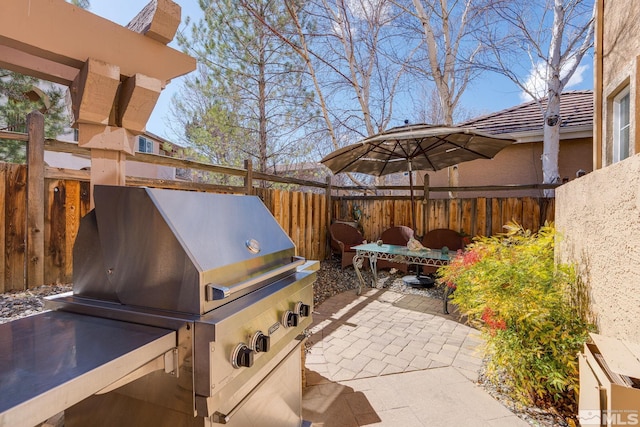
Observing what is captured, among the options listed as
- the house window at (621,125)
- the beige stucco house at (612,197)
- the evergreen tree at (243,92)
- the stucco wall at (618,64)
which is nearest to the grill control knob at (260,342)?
the beige stucco house at (612,197)

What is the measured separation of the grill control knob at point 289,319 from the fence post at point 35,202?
2.60 m

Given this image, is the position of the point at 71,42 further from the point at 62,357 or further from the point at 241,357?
the point at 241,357

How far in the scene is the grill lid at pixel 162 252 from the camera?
106cm

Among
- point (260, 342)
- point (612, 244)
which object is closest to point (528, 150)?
point (612, 244)

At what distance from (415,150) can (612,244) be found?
12.5 feet

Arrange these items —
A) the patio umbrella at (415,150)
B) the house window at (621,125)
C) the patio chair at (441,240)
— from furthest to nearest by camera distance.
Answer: the patio chair at (441,240), the patio umbrella at (415,150), the house window at (621,125)

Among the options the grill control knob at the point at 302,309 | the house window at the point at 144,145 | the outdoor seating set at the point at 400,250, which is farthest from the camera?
the house window at the point at 144,145

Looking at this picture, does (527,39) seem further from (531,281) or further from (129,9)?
(129,9)

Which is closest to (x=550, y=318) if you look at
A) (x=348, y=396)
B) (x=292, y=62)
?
(x=348, y=396)

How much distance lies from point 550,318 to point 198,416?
2.41 meters

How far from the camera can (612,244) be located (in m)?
1.86

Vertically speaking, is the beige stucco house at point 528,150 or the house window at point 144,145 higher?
the house window at point 144,145

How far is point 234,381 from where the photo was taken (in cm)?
111

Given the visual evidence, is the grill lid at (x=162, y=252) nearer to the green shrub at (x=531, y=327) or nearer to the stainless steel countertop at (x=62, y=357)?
the stainless steel countertop at (x=62, y=357)
